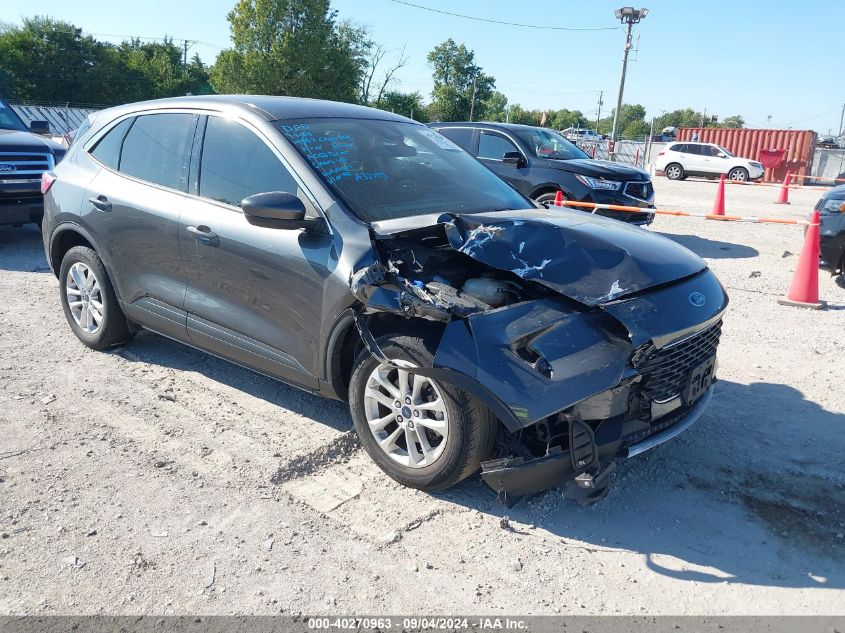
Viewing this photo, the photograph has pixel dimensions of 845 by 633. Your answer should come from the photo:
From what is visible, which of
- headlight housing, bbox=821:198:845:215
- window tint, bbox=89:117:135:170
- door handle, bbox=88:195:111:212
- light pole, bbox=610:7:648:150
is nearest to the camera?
door handle, bbox=88:195:111:212

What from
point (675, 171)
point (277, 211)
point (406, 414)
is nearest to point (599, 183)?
point (277, 211)

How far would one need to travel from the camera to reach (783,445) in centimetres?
396

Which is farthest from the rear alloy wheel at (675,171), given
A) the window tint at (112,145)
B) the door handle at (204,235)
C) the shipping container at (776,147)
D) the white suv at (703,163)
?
the door handle at (204,235)

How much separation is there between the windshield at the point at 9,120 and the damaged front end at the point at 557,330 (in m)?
8.69

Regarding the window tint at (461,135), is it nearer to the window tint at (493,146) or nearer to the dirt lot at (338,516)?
the window tint at (493,146)

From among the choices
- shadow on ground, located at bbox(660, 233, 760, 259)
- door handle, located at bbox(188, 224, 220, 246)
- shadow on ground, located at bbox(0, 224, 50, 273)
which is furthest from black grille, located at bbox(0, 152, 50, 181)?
shadow on ground, located at bbox(660, 233, 760, 259)

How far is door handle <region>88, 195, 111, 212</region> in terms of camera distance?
462cm

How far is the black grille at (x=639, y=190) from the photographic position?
10031 mm

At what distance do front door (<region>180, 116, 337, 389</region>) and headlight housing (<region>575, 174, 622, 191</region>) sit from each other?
664 centimetres

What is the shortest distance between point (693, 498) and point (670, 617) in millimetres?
924

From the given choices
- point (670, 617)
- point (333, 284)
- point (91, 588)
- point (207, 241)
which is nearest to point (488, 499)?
point (670, 617)

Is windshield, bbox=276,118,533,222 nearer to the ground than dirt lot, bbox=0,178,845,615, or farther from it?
farther from it

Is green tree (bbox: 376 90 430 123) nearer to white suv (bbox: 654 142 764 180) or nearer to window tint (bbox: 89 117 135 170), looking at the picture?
white suv (bbox: 654 142 764 180)

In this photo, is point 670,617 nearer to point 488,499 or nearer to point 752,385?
point 488,499
